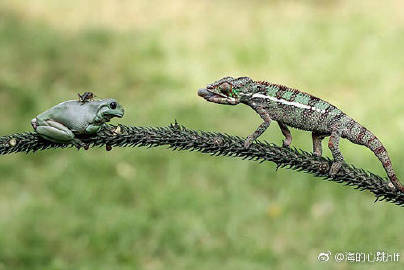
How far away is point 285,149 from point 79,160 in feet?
13.5

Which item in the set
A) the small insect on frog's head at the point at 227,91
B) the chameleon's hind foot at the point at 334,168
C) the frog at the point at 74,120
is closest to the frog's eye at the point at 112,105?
the frog at the point at 74,120

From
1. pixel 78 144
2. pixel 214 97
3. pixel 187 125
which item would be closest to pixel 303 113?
pixel 214 97

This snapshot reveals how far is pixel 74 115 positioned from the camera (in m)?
2.46

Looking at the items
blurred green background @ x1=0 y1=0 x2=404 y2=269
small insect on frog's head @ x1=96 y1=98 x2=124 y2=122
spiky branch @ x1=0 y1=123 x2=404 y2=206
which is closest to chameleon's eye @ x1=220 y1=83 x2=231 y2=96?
spiky branch @ x1=0 y1=123 x2=404 y2=206

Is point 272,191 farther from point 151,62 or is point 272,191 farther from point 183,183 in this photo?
point 151,62

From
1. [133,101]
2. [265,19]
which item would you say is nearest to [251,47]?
[265,19]

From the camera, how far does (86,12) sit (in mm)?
9508

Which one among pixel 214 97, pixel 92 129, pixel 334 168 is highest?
pixel 214 97

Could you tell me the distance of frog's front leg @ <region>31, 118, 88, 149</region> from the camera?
2335 mm

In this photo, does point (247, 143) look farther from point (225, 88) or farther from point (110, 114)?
point (110, 114)

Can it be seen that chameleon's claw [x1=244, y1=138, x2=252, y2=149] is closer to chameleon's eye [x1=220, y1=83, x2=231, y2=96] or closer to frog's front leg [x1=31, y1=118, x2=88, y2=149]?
chameleon's eye [x1=220, y1=83, x2=231, y2=96]

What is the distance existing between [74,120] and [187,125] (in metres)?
4.38

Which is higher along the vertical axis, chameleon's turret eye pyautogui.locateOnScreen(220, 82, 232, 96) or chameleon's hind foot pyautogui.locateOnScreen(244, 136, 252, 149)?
chameleon's turret eye pyautogui.locateOnScreen(220, 82, 232, 96)

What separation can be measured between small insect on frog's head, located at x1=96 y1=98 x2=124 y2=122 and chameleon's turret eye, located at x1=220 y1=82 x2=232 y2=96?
0.42m
